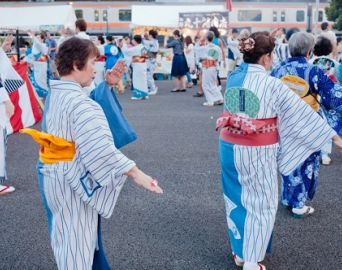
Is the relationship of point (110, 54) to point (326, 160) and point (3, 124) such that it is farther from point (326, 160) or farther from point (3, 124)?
point (3, 124)

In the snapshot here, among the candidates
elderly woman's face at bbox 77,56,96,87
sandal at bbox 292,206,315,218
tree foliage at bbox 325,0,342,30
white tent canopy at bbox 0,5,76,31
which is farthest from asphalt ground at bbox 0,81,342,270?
tree foliage at bbox 325,0,342,30

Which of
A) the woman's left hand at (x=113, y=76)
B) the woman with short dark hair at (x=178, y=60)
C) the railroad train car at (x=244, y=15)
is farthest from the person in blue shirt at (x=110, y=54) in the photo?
the railroad train car at (x=244, y=15)

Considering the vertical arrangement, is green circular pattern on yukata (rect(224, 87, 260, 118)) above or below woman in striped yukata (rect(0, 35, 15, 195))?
above

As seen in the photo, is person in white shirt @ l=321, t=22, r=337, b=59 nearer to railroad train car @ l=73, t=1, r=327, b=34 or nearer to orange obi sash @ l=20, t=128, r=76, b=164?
orange obi sash @ l=20, t=128, r=76, b=164

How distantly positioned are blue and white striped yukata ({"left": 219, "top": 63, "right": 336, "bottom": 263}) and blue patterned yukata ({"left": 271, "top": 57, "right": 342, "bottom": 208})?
2.42ft

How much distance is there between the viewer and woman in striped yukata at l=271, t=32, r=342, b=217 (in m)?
3.66

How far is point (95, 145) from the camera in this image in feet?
7.10

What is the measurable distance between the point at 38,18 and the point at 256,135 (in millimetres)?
20094

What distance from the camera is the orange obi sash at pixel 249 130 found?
287cm

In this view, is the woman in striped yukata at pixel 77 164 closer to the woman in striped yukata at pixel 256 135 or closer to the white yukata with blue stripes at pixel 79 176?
the white yukata with blue stripes at pixel 79 176

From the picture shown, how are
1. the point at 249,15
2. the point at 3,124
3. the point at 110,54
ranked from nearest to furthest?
the point at 3,124 → the point at 110,54 → the point at 249,15

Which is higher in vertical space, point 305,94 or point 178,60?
point 178,60

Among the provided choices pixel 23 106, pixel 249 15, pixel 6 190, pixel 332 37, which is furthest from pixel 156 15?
pixel 6 190

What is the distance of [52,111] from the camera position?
7.42 feet
